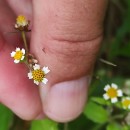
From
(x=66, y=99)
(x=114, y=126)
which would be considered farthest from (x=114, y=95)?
(x=66, y=99)

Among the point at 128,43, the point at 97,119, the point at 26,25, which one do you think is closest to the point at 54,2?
the point at 26,25

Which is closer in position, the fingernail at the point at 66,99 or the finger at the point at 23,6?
the fingernail at the point at 66,99

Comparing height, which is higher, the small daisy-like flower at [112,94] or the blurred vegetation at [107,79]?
the small daisy-like flower at [112,94]

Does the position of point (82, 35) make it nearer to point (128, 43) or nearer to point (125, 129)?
point (125, 129)

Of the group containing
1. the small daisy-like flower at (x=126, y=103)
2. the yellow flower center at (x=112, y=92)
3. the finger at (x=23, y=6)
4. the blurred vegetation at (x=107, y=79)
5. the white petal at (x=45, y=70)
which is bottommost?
the blurred vegetation at (x=107, y=79)

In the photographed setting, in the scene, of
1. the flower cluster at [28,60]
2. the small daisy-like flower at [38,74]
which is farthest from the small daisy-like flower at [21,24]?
the small daisy-like flower at [38,74]

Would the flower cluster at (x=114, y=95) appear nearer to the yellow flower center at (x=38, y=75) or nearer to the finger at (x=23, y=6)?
the yellow flower center at (x=38, y=75)

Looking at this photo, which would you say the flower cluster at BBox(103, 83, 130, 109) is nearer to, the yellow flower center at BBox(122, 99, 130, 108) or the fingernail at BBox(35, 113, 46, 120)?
the yellow flower center at BBox(122, 99, 130, 108)

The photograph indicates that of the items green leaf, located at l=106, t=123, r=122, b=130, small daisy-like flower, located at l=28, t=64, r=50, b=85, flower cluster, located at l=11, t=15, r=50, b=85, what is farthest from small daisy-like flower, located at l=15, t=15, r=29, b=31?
green leaf, located at l=106, t=123, r=122, b=130
